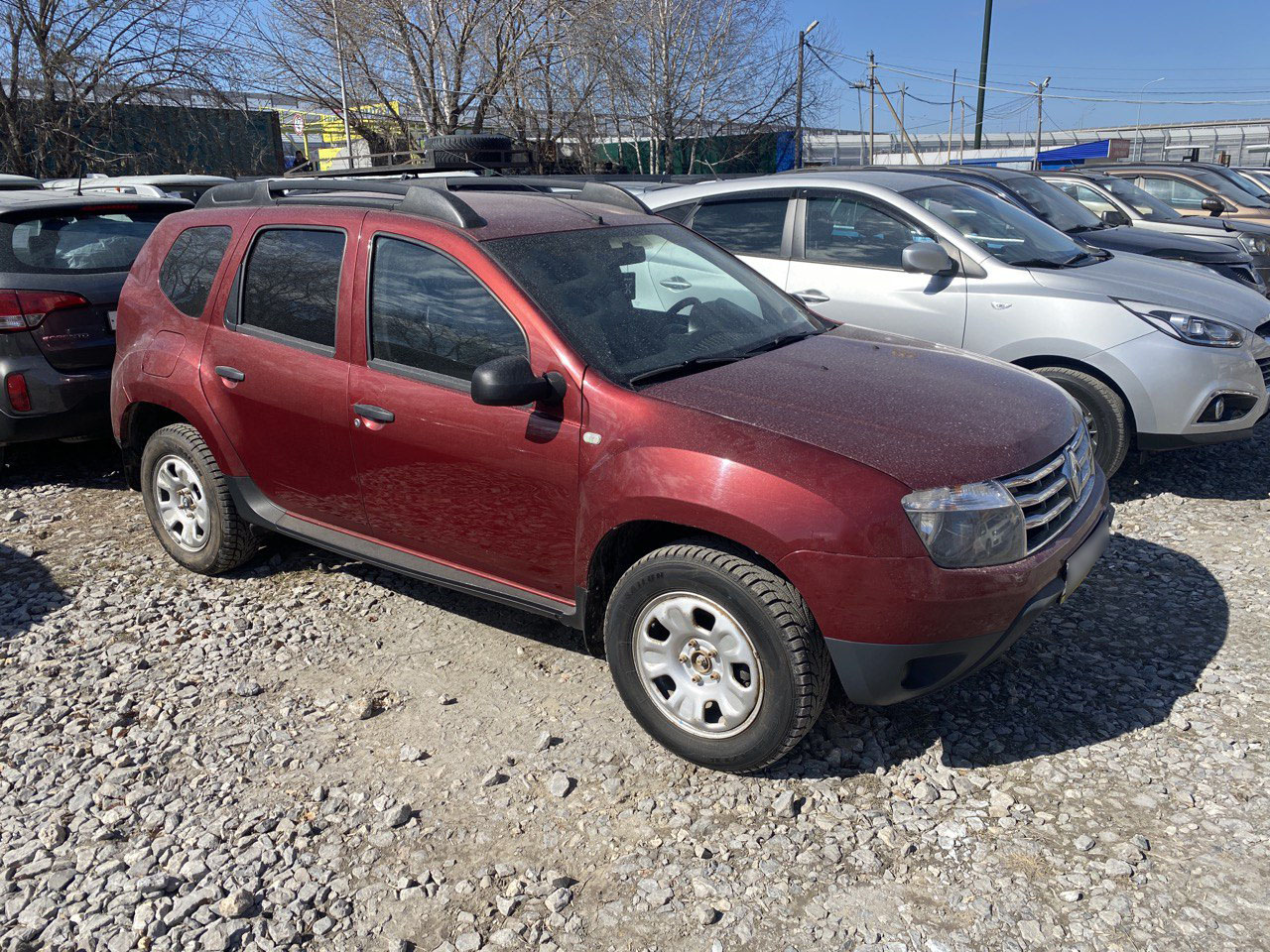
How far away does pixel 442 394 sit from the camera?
12.0ft

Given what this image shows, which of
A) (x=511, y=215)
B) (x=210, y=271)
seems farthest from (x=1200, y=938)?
(x=210, y=271)

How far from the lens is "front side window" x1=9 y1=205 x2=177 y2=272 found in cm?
582

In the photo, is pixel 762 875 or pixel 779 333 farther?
pixel 779 333

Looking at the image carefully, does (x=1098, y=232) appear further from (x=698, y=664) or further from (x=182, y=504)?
(x=182, y=504)

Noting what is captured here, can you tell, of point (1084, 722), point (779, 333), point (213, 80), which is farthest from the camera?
point (213, 80)

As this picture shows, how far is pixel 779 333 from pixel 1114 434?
8.06ft

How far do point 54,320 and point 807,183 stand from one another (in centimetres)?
459

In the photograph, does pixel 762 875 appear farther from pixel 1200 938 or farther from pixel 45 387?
pixel 45 387

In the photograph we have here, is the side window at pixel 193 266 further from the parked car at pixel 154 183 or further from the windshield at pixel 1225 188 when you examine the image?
the windshield at pixel 1225 188

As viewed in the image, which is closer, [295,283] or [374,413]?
[374,413]

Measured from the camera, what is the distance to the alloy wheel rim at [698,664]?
3119mm

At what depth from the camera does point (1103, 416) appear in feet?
18.1

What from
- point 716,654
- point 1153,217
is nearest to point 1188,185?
point 1153,217

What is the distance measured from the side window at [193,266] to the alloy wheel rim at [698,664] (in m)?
2.67
